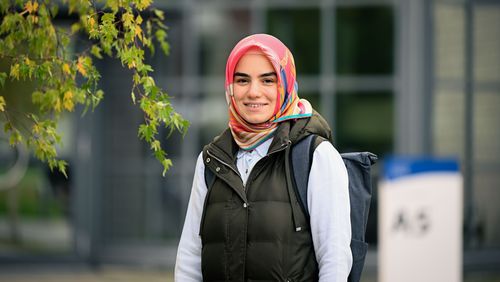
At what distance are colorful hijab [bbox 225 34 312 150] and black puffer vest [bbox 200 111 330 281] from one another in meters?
0.05

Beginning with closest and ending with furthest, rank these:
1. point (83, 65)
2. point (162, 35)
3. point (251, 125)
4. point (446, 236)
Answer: point (251, 125) < point (83, 65) < point (162, 35) < point (446, 236)

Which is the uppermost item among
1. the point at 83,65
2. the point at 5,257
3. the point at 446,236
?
the point at 83,65

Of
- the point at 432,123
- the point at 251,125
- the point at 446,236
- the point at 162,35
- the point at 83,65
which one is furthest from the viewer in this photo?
the point at 432,123

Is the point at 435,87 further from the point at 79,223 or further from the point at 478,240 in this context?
the point at 79,223

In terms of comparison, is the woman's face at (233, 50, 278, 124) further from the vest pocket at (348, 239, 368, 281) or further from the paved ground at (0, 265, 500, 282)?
the paved ground at (0, 265, 500, 282)

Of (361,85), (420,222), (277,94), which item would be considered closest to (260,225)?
(277,94)

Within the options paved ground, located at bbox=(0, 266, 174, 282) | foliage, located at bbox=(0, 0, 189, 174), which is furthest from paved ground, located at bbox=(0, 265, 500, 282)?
foliage, located at bbox=(0, 0, 189, 174)

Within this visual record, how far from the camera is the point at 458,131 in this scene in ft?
27.0

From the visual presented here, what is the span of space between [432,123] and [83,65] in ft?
17.6

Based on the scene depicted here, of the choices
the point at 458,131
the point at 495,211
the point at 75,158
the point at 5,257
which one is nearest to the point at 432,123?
the point at 458,131

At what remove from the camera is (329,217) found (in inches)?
106

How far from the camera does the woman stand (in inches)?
107

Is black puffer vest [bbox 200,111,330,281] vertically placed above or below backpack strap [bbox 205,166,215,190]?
below

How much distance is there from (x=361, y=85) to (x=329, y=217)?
563 centimetres
